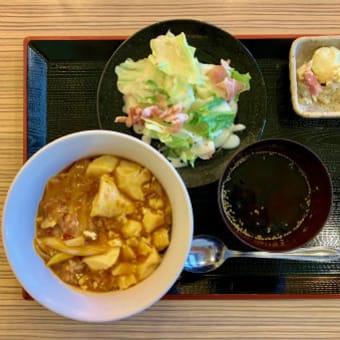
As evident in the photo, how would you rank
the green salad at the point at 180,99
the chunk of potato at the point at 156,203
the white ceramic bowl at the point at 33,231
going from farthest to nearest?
1. the green salad at the point at 180,99
2. the chunk of potato at the point at 156,203
3. the white ceramic bowl at the point at 33,231

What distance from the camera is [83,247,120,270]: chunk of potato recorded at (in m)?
1.38

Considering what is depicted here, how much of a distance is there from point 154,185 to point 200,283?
1.25 feet

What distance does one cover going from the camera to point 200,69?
5.35ft

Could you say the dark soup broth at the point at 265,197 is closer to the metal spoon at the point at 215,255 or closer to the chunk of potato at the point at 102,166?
the metal spoon at the point at 215,255

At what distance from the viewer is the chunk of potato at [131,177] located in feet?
4.62

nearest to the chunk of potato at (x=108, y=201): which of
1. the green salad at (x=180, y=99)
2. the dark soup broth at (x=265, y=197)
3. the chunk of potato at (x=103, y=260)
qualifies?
the chunk of potato at (x=103, y=260)

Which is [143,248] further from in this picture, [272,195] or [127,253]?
[272,195]

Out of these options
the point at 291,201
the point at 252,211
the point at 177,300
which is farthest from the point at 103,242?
the point at 291,201

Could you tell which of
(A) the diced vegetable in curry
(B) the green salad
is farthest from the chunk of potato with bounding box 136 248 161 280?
(B) the green salad

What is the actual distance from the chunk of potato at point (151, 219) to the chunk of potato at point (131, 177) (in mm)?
49

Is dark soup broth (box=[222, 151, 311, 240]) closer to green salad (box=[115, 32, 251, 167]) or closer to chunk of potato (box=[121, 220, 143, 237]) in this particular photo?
green salad (box=[115, 32, 251, 167])

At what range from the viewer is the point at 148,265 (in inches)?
54.9

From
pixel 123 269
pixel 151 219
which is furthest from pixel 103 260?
pixel 151 219

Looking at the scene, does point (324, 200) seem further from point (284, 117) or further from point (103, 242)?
point (103, 242)
